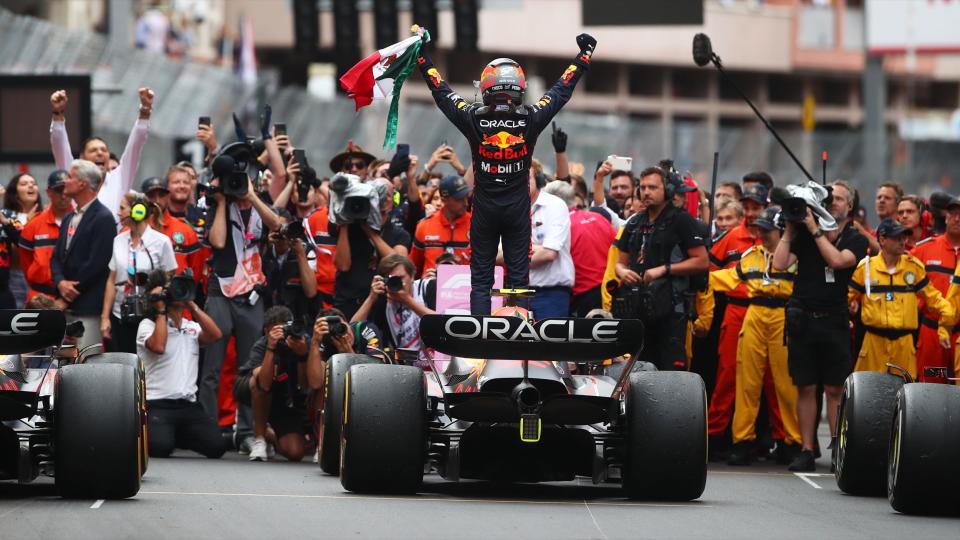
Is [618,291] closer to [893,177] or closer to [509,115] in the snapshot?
[509,115]

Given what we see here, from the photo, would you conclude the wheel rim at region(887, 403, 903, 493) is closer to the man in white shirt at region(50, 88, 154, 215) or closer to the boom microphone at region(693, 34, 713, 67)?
the boom microphone at region(693, 34, 713, 67)

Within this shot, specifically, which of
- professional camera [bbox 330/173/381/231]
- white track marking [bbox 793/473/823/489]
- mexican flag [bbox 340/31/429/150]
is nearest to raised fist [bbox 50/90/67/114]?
professional camera [bbox 330/173/381/231]

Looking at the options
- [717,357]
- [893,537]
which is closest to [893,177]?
[717,357]

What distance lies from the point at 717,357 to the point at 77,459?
6622 millimetres

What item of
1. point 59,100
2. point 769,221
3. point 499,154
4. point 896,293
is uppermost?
point 59,100

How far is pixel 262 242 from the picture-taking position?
1614 centimetres

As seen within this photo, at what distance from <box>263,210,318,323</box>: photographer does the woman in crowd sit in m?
1.99

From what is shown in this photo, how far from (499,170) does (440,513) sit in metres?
2.84

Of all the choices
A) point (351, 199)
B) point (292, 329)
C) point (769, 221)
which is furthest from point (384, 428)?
point (769, 221)

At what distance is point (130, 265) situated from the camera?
15.3 meters

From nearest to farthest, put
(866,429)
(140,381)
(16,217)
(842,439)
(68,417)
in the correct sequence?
(68,417) → (140,381) → (866,429) → (842,439) → (16,217)

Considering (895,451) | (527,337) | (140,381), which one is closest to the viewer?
(527,337)

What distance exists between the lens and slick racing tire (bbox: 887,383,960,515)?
36.3ft

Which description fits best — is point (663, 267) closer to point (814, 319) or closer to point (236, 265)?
point (814, 319)
